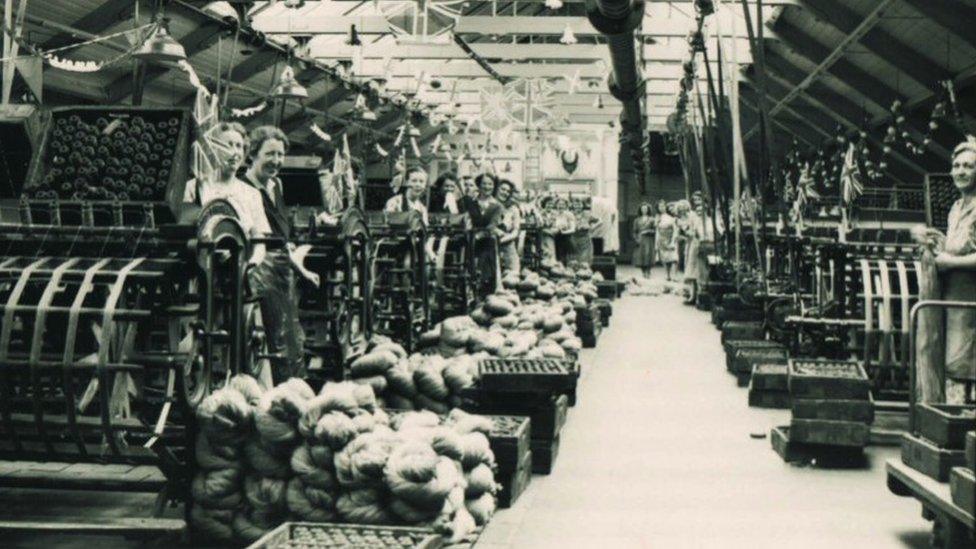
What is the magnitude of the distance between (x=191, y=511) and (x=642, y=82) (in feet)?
33.2

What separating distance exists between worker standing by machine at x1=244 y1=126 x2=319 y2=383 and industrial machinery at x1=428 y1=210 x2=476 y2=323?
11.1 ft

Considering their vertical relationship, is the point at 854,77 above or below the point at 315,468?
above

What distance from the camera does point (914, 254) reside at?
291 inches

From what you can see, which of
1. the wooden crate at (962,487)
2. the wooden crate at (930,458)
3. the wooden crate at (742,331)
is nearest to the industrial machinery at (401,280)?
the wooden crate at (742,331)

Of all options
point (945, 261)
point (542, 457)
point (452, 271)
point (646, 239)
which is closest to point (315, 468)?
point (542, 457)

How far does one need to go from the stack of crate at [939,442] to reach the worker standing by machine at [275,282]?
2.87 m

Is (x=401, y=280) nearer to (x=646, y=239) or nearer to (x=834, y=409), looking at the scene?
(x=834, y=409)

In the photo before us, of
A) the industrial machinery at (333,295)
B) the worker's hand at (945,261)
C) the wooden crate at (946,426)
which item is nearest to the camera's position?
the wooden crate at (946,426)

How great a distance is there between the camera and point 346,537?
3354 millimetres

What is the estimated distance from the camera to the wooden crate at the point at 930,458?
401 cm

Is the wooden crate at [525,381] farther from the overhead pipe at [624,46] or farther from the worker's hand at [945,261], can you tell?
the overhead pipe at [624,46]

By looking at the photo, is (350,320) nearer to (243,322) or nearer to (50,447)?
(243,322)

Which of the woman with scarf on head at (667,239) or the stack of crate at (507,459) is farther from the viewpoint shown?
the woman with scarf on head at (667,239)

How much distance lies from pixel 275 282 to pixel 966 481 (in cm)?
334
